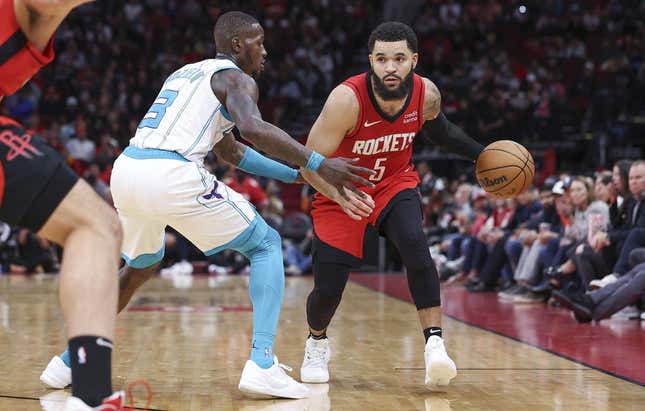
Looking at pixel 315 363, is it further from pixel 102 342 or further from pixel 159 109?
pixel 102 342

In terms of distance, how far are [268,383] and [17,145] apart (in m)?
1.73

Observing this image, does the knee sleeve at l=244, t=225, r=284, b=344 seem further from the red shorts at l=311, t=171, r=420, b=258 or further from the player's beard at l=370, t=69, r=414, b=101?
the player's beard at l=370, t=69, r=414, b=101

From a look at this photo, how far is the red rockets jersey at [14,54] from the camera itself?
2908 mm

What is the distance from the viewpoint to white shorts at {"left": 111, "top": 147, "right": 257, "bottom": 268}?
418cm

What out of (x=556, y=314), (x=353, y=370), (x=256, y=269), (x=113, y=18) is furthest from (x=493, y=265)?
(x=113, y=18)

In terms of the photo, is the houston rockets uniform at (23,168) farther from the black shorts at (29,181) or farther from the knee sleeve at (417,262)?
the knee sleeve at (417,262)

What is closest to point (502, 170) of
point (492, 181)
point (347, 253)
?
point (492, 181)

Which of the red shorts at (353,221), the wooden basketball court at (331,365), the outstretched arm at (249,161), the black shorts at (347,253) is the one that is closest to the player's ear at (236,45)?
the outstretched arm at (249,161)

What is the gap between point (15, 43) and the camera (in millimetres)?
2938

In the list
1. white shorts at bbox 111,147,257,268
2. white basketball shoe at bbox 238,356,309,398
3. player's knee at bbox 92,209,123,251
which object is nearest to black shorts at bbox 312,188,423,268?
white shorts at bbox 111,147,257,268

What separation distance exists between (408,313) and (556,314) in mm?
1317

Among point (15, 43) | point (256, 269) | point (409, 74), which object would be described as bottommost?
point (256, 269)

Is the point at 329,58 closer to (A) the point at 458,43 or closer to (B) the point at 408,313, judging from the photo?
(A) the point at 458,43

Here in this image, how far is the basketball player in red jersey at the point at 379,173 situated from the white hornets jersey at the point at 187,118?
0.60 meters
